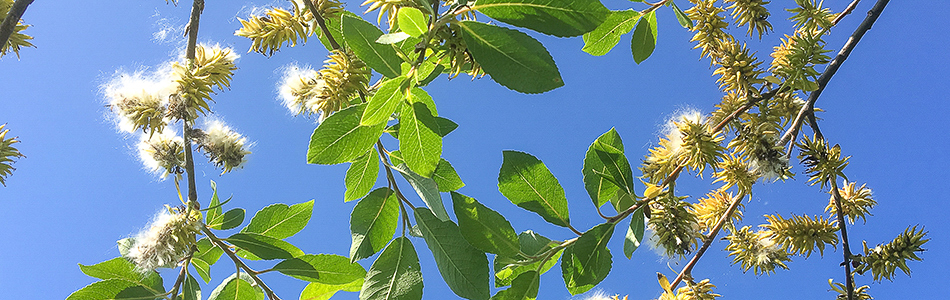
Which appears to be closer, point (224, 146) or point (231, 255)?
point (231, 255)

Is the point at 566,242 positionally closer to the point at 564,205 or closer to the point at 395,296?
the point at 564,205

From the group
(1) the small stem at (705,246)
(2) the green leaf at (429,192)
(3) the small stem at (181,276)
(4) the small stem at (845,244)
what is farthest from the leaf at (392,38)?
(4) the small stem at (845,244)

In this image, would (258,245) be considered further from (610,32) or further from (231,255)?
(610,32)

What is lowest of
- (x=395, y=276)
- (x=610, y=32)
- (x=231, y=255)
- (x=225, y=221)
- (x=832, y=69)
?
(x=395, y=276)

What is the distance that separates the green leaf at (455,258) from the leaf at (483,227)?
0.02m

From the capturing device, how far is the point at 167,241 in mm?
1134

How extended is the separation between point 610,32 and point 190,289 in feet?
3.07

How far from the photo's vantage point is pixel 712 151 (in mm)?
1311

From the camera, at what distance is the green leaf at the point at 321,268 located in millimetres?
1192

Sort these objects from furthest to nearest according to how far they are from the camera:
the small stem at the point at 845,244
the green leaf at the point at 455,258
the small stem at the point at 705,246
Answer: the small stem at the point at 845,244 < the small stem at the point at 705,246 < the green leaf at the point at 455,258

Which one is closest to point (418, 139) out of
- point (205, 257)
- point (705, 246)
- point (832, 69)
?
point (205, 257)

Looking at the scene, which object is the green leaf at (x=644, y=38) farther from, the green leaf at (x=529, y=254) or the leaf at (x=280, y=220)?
the leaf at (x=280, y=220)

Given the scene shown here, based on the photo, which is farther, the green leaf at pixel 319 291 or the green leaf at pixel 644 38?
the green leaf at pixel 319 291

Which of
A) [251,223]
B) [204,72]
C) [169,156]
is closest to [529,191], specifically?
[251,223]
